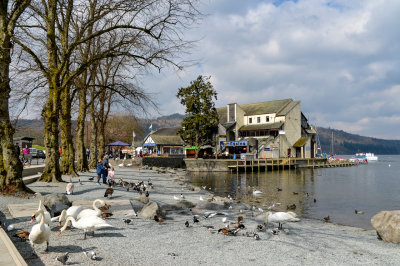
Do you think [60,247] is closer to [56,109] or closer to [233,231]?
[233,231]

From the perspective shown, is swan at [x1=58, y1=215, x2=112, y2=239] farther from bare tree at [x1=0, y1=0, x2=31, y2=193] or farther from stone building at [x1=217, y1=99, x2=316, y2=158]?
stone building at [x1=217, y1=99, x2=316, y2=158]

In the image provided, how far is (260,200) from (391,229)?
14.4 meters

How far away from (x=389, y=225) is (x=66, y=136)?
20345 mm

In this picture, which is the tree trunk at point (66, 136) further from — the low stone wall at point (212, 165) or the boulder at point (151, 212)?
the low stone wall at point (212, 165)

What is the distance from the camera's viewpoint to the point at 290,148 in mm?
67500

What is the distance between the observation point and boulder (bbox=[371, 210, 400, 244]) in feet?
33.4

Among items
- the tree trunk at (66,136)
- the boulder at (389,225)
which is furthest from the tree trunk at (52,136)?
the boulder at (389,225)

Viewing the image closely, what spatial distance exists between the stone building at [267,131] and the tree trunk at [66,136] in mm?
44547

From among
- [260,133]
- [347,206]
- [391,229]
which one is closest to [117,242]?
[391,229]

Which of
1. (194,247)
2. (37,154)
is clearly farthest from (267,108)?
(194,247)

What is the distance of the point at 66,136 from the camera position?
75.4 feet

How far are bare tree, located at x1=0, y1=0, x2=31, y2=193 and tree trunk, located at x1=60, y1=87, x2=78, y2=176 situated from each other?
28.4ft

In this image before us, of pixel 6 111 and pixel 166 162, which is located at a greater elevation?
pixel 6 111

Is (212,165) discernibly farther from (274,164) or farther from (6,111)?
(6,111)
